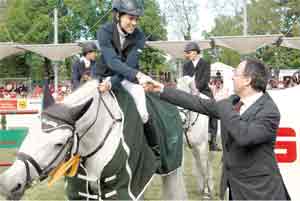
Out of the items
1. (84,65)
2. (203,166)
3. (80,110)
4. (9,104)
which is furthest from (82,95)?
(9,104)

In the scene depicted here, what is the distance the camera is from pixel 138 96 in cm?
568

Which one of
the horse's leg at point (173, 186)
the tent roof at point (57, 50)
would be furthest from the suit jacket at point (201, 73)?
the tent roof at point (57, 50)

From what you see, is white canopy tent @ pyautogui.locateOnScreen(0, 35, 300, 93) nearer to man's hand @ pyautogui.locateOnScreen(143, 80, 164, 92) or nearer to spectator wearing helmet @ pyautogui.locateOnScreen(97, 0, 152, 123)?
spectator wearing helmet @ pyautogui.locateOnScreen(97, 0, 152, 123)

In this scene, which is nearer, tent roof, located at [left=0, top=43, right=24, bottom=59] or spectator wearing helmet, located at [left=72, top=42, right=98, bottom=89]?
spectator wearing helmet, located at [left=72, top=42, right=98, bottom=89]

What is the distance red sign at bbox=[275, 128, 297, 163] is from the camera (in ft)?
21.1

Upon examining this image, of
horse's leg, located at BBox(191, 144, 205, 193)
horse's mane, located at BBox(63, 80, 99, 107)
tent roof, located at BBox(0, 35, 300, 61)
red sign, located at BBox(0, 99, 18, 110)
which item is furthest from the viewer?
red sign, located at BBox(0, 99, 18, 110)

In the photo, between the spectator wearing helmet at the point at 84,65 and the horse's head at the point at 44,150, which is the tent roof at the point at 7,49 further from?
the horse's head at the point at 44,150

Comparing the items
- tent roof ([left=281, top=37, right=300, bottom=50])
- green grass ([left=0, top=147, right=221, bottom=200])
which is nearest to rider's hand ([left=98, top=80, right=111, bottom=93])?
green grass ([left=0, top=147, right=221, bottom=200])

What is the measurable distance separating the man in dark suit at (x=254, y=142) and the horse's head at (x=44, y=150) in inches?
48.8

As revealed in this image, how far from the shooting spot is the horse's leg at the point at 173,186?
22.9 feet

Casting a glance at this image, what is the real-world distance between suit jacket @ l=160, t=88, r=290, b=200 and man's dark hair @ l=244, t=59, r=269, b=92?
10 cm

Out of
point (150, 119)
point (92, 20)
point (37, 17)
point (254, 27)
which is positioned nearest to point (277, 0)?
point (254, 27)

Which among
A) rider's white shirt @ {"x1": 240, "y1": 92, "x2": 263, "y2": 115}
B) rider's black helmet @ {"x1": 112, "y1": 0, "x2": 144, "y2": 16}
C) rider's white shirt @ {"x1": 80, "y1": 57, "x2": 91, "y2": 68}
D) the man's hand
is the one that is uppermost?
rider's black helmet @ {"x1": 112, "y1": 0, "x2": 144, "y2": 16}

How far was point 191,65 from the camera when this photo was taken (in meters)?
9.75
